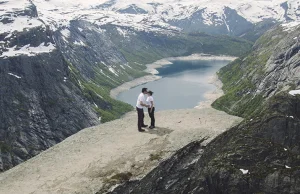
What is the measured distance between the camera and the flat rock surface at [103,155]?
2645cm

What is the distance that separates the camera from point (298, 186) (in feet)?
70.8

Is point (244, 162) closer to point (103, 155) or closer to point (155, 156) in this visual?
point (155, 156)

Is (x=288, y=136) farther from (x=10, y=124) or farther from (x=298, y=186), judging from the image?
(x=10, y=124)

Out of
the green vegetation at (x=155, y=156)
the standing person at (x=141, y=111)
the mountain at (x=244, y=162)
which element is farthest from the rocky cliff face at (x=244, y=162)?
the standing person at (x=141, y=111)

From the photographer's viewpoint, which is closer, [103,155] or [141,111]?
[103,155]

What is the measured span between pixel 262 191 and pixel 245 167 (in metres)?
1.69

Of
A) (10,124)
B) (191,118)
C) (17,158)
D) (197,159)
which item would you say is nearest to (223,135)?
(197,159)

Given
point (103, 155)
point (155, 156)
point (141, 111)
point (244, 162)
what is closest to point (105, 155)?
point (103, 155)

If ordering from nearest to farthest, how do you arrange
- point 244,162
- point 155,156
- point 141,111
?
point 244,162, point 155,156, point 141,111

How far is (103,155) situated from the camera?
97.1 ft

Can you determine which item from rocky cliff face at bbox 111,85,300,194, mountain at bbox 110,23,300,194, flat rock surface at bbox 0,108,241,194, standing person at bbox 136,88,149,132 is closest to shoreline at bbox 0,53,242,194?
flat rock surface at bbox 0,108,241,194

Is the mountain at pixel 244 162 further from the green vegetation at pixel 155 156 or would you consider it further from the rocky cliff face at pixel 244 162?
the green vegetation at pixel 155 156

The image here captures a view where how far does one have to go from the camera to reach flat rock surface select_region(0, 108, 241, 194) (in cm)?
2645

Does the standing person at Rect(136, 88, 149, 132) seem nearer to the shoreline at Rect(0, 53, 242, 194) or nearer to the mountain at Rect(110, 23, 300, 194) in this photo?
the shoreline at Rect(0, 53, 242, 194)
